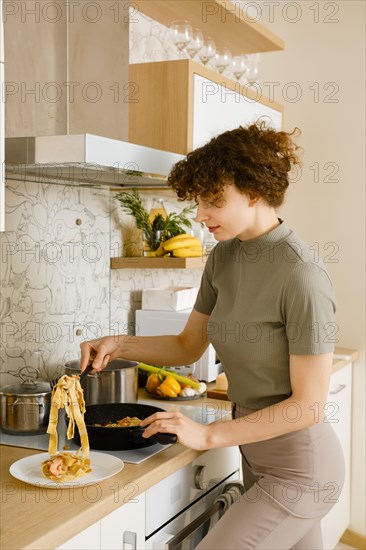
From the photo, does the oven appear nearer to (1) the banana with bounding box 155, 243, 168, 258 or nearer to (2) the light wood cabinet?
(1) the banana with bounding box 155, 243, 168, 258

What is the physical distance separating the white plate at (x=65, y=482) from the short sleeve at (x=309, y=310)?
1.61ft

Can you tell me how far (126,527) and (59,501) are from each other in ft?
0.71

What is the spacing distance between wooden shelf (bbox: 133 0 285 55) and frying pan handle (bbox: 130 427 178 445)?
60.7 inches

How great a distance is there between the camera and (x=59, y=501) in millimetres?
1424

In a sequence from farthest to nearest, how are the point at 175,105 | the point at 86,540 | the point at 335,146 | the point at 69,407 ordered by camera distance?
the point at 335,146 → the point at 175,105 → the point at 69,407 → the point at 86,540

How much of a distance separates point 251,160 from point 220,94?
0.90 meters

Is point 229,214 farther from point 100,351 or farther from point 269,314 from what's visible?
point 100,351

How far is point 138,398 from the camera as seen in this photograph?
2369mm

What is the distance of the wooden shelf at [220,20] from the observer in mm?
2516

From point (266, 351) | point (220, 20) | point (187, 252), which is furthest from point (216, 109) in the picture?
point (266, 351)

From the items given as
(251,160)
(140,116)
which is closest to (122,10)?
(140,116)

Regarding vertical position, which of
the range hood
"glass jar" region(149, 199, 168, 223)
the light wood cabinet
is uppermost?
the light wood cabinet

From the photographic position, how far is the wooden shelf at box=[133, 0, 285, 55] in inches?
99.0

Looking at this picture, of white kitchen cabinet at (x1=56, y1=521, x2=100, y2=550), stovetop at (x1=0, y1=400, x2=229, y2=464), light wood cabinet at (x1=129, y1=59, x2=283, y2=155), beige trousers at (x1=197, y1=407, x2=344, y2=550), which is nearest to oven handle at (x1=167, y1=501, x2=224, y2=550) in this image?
beige trousers at (x1=197, y1=407, x2=344, y2=550)
